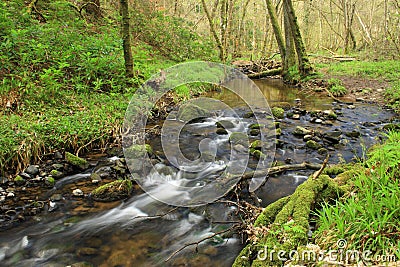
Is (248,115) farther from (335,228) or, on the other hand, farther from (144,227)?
(335,228)

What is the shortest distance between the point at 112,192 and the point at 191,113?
5022 mm

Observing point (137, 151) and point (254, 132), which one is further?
point (254, 132)

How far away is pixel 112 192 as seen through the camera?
4859 millimetres

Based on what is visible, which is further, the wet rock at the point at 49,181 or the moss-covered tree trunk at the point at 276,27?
the moss-covered tree trunk at the point at 276,27

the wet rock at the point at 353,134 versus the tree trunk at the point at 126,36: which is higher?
the tree trunk at the point at 126,36

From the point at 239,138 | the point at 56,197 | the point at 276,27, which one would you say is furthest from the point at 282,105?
the point at 56,197

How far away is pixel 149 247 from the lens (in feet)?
12.5

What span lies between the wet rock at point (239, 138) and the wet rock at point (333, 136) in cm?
187

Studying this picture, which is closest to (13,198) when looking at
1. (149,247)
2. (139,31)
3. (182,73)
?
(149,247)

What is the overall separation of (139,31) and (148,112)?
807cm

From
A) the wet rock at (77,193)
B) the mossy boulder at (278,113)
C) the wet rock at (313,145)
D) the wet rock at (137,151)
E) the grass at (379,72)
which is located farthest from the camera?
the grass at (379,72)

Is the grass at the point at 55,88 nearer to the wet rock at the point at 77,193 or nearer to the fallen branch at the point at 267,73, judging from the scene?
the wet rock at the point at 77,193

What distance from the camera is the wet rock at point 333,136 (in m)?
6.87

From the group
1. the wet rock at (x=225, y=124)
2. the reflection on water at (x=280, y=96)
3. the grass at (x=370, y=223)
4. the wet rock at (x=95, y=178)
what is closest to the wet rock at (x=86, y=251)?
the wet rock at (x=95, y=178)
